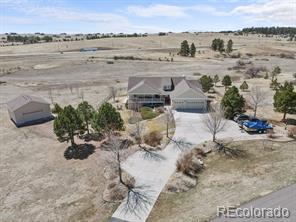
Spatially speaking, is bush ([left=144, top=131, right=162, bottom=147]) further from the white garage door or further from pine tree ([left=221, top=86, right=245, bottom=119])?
the white garage door

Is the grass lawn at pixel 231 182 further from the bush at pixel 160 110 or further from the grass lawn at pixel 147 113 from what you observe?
the bush at pixel 160 110

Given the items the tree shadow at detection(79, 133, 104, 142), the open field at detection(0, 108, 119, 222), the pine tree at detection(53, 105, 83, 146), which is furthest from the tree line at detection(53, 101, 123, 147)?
the open field at detection(0, 108, 119, 222)

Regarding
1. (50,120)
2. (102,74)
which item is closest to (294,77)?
(102,74)

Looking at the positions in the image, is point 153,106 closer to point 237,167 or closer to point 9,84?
point 237,167

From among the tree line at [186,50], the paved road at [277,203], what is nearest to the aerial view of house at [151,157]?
the paved road at [277,203]

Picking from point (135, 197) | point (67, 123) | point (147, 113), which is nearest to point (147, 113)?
point (147, 113)

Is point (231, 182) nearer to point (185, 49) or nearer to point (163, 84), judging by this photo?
point (163, 84)
